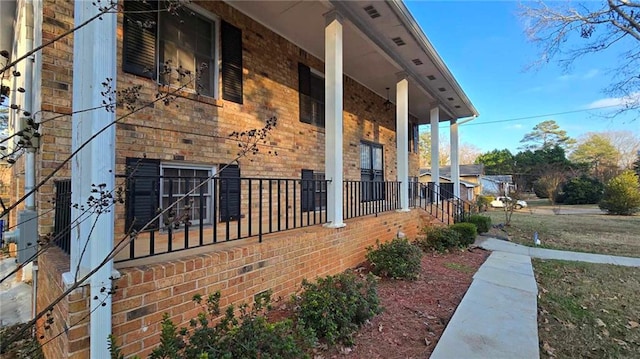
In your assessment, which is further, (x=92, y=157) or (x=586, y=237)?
(x=586, y=237)

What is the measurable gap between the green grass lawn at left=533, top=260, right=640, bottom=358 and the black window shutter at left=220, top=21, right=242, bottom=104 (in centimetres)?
535

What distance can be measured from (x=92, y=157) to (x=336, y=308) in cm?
245

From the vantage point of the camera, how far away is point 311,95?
23.3 ft

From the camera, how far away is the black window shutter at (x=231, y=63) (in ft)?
16.6

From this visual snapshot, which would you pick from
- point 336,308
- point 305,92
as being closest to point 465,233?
point 305,92

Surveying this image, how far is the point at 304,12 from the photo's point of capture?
532 centimetres

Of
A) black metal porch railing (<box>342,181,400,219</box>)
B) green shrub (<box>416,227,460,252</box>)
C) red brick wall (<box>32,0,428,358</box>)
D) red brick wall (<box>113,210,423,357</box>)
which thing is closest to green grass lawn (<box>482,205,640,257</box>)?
green shrub (<box>416,227,460,252</box>)

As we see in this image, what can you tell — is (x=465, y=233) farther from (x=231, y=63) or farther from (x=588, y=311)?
(x=231, y=63)

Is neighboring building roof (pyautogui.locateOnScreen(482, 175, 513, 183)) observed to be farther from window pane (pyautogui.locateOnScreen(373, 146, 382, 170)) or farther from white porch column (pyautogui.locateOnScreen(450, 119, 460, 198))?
window pane (pyautogui.locateOnScreen(373, 146, 382, 170))

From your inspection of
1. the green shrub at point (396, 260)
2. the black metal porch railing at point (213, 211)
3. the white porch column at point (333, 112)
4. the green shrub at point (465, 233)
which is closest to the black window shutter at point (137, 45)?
the black metal porch railing at point (213, 211)

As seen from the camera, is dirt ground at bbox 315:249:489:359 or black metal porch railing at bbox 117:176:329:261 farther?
black metal porch railing at bbox 117:176:329:261

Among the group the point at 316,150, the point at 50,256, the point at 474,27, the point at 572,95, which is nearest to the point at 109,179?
the point at 50,256

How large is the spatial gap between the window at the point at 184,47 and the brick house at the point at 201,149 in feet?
0.07

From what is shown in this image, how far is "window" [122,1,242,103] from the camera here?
406cm
